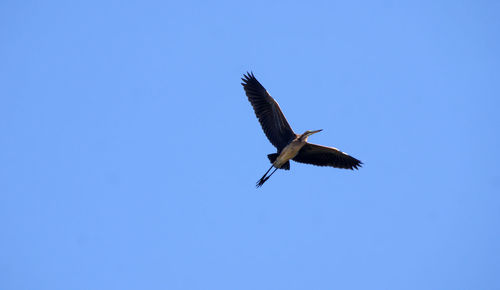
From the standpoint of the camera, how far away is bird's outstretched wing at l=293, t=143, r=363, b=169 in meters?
14.7

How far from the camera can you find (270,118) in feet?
48.3

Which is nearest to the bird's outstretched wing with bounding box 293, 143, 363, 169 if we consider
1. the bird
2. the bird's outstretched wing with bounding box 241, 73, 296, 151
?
the bird

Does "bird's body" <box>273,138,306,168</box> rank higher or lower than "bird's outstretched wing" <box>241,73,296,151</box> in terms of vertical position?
lower

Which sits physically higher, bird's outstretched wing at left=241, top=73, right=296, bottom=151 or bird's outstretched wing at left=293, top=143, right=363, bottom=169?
bird's outstretched wing at left=241, top=73, right=296, bottom=151

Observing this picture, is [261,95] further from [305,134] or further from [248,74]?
[305,134]

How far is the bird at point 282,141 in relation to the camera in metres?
14.3

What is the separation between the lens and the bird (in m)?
14.3

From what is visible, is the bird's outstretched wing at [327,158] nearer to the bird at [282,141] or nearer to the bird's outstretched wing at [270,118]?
the bird at [282,141]

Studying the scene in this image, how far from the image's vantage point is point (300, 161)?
1490 centimetres

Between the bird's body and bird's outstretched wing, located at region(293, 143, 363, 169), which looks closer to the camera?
the bird's body

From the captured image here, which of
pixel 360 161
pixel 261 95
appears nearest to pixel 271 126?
pixel 261 95

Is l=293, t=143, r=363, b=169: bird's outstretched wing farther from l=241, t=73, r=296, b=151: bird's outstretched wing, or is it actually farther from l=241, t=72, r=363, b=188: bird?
l=241, t=73, r=296, b=151: bird's outstretched wing

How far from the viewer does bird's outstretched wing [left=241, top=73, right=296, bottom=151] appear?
14.5 metres

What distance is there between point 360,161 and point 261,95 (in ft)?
12.9
